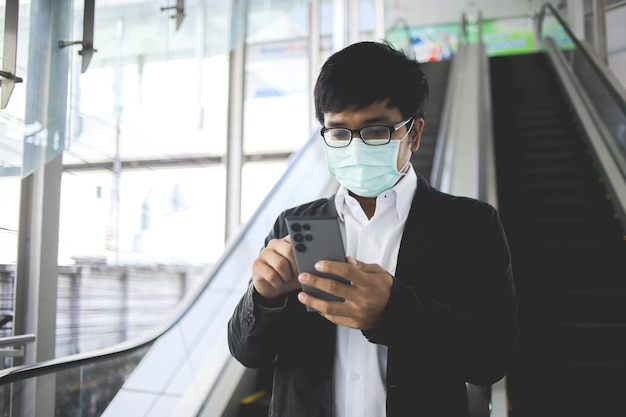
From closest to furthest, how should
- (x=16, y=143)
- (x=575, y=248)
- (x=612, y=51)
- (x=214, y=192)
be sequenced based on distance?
1. (x=16, y=143)
2. (x=575, y=248)
3. (x=214, y=192)
4. (x=612, y=51)

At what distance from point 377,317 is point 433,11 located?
54.0 feet

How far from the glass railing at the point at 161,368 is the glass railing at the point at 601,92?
3.26 m

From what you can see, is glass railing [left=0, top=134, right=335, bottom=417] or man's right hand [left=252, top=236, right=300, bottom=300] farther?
glass railing [left=0, top=134, right=335, bottom=417]

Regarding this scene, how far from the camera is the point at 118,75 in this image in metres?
3.37

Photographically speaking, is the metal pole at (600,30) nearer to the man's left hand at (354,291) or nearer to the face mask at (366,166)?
the face mask at (366,166)

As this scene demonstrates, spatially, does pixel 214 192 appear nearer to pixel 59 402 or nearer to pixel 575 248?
pixel 575 248

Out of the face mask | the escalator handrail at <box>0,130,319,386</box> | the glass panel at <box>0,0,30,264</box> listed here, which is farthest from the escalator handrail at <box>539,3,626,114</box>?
the glass panel at <box>0,0,30,264</box>

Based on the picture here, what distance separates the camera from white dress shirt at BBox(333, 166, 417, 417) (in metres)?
1.23

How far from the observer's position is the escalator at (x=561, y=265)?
123 inches

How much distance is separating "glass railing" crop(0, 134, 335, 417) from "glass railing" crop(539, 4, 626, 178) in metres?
3.26

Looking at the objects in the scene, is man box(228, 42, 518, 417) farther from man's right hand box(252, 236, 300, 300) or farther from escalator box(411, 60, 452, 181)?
escalator box(411, 60, 452, 181)

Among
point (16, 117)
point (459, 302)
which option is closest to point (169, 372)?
point (16, 117)

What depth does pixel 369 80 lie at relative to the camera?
4.30 feet

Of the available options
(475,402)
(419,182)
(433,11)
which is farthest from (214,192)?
(433,11)
